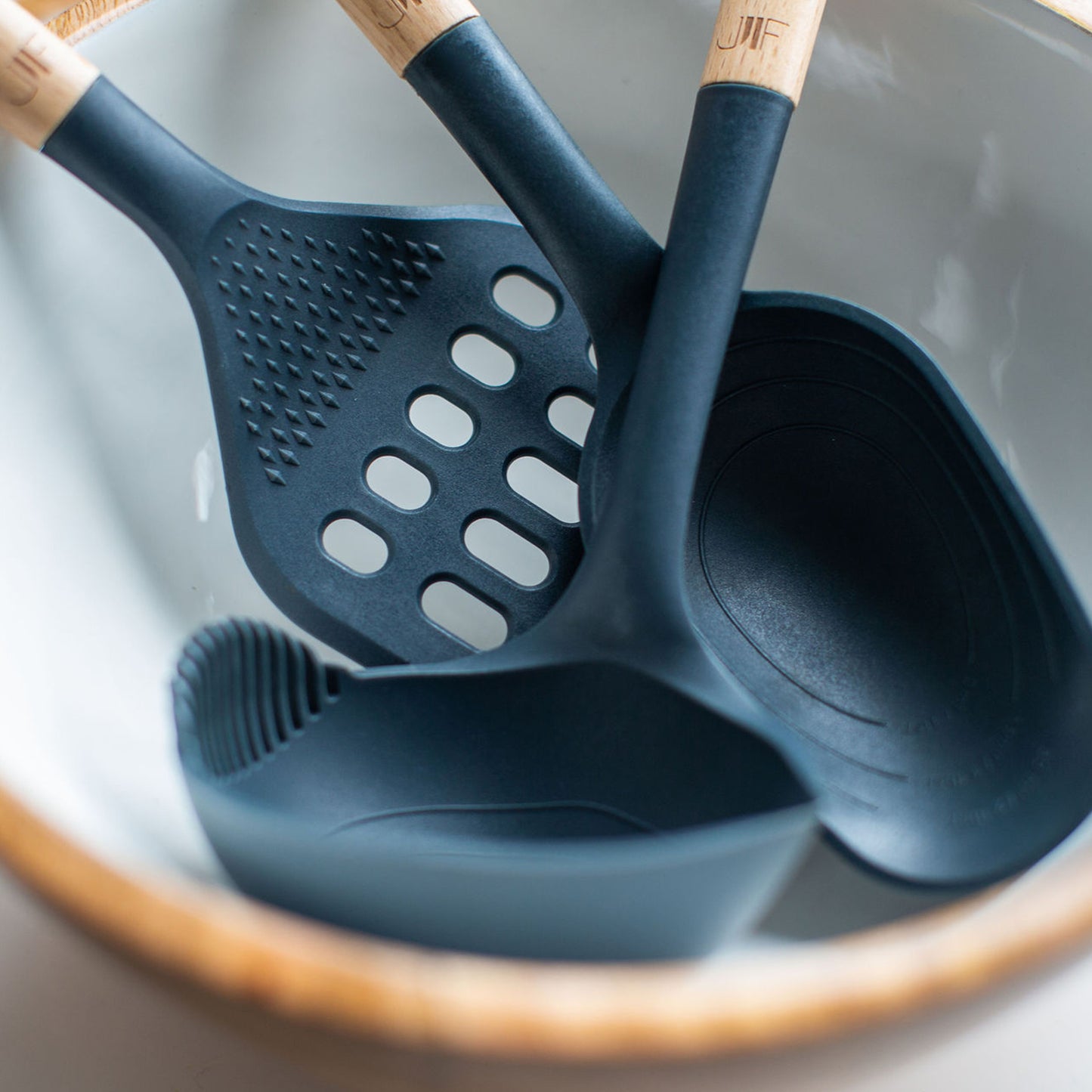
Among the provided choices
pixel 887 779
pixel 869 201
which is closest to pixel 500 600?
pixel 887 779

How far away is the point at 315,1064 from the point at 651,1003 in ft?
0.22

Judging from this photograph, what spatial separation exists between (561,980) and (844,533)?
0.29 metres

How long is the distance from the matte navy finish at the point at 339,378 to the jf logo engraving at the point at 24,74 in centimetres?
2

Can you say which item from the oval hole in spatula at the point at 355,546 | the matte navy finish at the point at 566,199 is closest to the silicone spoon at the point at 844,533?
the matte navy finish at the point at 566,199

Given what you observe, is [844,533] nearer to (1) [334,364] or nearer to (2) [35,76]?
(1) [334,364]

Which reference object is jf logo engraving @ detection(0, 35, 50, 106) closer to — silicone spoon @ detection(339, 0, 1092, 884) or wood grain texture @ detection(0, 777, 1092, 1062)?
silicone spoon @ detection(339, 0, 1092, 884)

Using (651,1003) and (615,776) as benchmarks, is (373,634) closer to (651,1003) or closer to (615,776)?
(615,776)

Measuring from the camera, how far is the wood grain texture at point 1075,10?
0.43 meters

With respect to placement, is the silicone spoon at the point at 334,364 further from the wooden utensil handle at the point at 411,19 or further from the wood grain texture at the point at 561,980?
the wood grain texture at the point at 561,980

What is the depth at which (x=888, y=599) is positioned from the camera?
417 mm

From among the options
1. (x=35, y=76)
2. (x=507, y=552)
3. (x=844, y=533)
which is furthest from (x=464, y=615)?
(x=35, y=76)

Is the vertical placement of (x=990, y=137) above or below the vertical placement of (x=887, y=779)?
above

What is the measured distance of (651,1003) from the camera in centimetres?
17

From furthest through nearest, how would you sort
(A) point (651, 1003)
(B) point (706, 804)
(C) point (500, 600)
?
(C) point (500, 600)
(B) point (706, 804)
(A) point (651, 1003)
